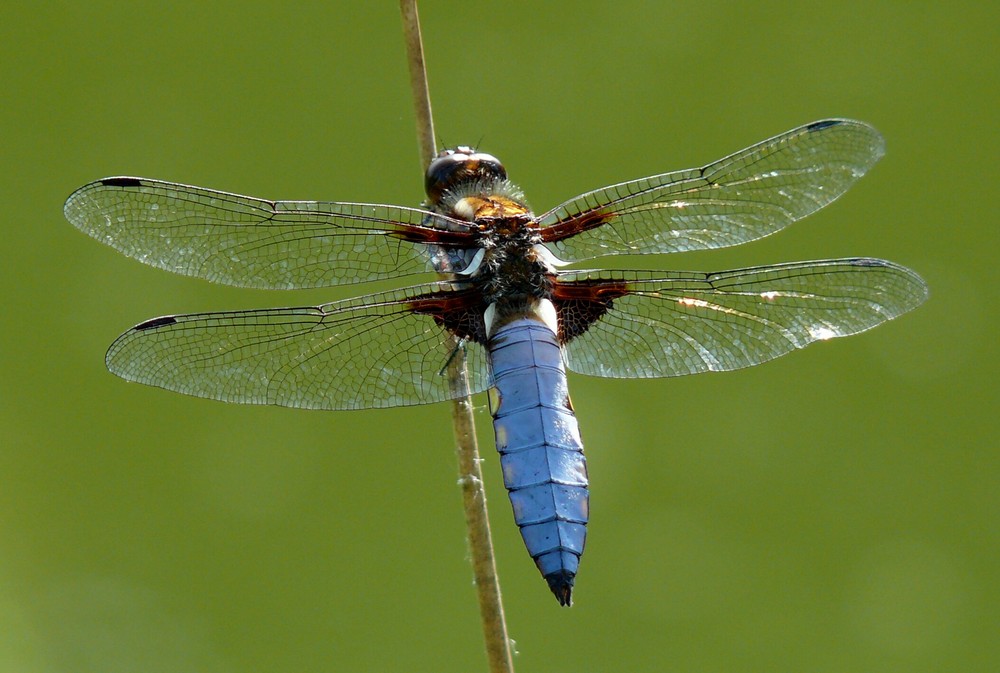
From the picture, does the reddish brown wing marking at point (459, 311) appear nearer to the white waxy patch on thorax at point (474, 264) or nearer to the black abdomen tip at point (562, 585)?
the white waxy patch on thorax at point (474, 264)

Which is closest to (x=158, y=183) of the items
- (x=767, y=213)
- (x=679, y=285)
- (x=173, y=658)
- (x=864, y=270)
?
(x=679, y=285)

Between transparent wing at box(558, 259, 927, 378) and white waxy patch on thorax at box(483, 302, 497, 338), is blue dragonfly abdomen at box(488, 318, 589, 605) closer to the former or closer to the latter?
white waxy patch on thorax at box(483, 302, 497, 338)

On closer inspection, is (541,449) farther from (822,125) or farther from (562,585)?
(822,125)

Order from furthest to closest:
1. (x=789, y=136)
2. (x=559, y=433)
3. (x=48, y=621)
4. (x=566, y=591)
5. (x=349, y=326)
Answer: (x=48, y=621)
(x=789, y=136)
(x=349, y=326)
(x=559, y=433)
(x=566, y=591)

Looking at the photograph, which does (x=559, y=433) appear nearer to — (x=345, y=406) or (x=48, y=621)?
(x=345, y=406)

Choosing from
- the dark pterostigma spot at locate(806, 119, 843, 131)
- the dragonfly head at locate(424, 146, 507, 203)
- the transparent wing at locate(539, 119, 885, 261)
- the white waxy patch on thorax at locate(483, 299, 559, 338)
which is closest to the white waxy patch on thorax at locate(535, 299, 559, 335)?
the white waxy patch on thorax at locate(483, 299, 559, 338)

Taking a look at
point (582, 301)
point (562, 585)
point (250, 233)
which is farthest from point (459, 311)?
point (562, 585)
